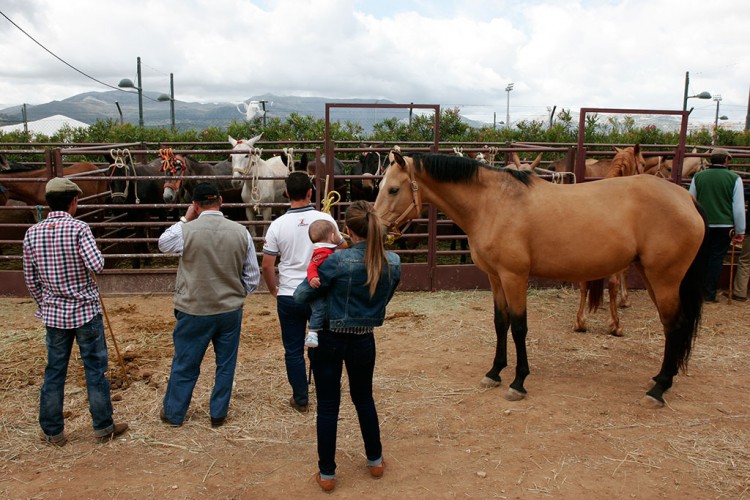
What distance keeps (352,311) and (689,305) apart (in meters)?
3.14

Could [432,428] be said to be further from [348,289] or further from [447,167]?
[447,167]

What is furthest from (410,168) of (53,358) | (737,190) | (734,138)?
(734,138)

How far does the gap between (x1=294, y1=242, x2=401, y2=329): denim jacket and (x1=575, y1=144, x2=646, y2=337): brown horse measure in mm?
3232

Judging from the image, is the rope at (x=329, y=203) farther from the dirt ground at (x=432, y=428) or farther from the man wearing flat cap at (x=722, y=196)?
the man wearing flat cap at (x=722, y=196)

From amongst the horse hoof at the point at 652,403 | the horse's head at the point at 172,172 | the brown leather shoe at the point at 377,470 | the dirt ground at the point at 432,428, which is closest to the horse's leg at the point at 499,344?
the dirt ground at the point at 432,428

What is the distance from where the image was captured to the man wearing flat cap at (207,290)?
3.75 metres

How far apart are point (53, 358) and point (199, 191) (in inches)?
53.6

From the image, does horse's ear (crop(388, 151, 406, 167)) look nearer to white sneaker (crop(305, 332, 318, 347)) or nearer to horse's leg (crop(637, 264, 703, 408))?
white sneaker (crop(305, 332, 318, 347))

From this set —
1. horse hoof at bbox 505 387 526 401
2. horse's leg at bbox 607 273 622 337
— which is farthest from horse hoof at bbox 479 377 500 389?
horse's leg at bbox 607 273 622 337

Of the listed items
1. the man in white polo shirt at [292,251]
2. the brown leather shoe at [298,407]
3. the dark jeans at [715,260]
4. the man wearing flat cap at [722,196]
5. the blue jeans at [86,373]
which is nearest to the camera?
the blue jeans at [86,373]

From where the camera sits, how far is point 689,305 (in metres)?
4.71

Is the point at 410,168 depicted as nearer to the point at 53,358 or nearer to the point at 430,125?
the point at 53,358

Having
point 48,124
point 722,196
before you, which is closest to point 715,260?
point 722,196

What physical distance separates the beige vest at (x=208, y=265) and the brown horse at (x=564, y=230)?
1242mm
